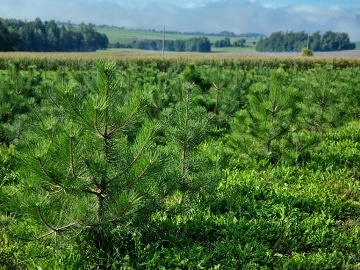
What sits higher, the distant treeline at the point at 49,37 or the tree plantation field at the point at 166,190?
the distant treeline at the point at 49,37

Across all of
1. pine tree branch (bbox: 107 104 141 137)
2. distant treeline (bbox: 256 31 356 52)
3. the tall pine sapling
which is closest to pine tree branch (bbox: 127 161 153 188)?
the tall pine sapling

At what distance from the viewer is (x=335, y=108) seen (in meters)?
8.62

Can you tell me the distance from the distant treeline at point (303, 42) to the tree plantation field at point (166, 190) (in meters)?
92.7

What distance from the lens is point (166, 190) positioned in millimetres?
4090

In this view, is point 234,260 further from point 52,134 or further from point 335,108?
point 335,108

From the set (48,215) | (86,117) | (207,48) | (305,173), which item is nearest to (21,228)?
(48,215)

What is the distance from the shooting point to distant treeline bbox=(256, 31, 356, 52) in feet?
341

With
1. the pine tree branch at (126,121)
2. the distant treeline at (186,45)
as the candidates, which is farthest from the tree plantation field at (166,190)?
the distant treeline at (186,45)

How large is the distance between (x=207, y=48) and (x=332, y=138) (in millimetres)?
119359

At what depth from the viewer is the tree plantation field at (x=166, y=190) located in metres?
3.44

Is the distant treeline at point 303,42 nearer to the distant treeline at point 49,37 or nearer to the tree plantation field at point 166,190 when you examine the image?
the distant treeline at point 49,37

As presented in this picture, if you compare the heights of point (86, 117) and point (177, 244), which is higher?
point (86, 117)

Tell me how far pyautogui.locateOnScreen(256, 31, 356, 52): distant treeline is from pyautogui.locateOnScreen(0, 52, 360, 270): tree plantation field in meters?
92.7

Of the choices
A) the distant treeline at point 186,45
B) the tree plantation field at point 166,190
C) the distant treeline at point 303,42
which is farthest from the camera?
the distant treeline at point 186,45
